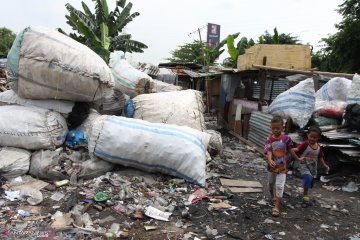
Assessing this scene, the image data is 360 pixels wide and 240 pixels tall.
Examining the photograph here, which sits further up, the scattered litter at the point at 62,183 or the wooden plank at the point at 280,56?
the wooden plank at the point at 280,56

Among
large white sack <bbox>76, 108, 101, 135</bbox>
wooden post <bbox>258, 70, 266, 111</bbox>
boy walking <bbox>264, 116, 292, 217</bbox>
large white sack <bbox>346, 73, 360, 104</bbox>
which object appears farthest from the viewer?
wooden post <bbox>258, 70, 266, 111</bbox>

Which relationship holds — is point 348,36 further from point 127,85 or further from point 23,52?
point 23,52

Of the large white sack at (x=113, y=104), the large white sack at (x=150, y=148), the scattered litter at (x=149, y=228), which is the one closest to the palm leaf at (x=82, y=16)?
the large white sack at (x=113, y=104)

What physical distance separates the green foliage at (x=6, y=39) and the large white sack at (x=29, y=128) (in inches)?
875

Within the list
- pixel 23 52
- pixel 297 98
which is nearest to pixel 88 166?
pixel 23 52

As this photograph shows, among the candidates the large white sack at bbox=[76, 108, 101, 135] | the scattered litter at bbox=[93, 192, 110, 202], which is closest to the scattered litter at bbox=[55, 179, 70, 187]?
the scattered litter at bbox=[93, 192, 110, 202]

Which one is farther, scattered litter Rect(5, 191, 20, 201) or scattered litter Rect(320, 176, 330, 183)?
scattered litter Rect(320, 176, 330, 183)

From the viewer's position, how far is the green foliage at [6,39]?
80.5 feet

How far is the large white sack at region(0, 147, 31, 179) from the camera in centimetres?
360

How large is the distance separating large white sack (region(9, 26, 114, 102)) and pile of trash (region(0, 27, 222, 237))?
11mm

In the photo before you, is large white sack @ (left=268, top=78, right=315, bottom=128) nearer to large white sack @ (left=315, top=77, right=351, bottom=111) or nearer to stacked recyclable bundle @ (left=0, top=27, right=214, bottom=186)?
large white sack @ (left=315, top=77, right=351, bottom=111)

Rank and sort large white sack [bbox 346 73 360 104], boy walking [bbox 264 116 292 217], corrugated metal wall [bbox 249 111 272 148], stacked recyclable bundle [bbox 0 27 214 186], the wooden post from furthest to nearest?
the wooden post → corrugated metal wall [bbox 249 111 272 148] → large white sack [bbox 346 73 360 104] → stacked recyclable bundle [bbox 0 27 214 186] → boy walking [bbox 264 116 292 217]

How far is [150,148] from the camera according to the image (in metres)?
3.64

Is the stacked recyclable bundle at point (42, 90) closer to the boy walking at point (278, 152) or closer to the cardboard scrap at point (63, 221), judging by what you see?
the cardboard scrap at point (63, 221)
